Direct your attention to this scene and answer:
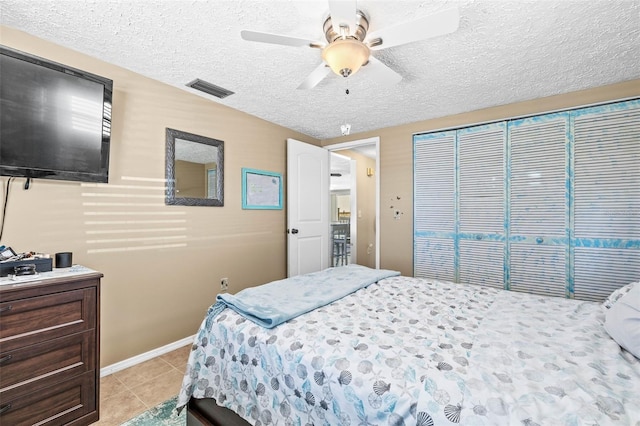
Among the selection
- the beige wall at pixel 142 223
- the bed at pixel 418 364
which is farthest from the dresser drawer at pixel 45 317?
the bed at pixel 418 364

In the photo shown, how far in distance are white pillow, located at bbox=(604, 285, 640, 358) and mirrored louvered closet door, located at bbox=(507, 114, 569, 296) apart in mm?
1706

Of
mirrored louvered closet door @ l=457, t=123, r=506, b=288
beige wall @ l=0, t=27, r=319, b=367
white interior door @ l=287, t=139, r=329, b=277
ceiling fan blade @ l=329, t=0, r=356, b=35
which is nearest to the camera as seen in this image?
ceiling fan blade @ l=329, t=0, r=356, b=35

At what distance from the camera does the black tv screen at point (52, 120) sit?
1646mm

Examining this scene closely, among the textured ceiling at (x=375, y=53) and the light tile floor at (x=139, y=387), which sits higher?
the textured ceiling at (x=375, y=53)

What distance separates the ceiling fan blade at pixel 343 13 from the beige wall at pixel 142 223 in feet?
4.92

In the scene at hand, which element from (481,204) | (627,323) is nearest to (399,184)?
(481,204)

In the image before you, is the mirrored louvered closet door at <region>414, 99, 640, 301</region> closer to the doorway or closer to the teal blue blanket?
the teal blue blanket

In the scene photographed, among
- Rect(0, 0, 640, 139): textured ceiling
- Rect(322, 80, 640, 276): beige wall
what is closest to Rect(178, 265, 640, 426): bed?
Rect(0, 0, 640, 139): textured ceiling

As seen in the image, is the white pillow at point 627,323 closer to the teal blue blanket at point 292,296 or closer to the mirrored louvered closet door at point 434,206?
the teal blue blanket at point 292,296

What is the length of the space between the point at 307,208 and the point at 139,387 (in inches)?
99.1

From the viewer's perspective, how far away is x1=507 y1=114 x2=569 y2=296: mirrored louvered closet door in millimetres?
2705

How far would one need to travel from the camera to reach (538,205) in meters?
2.81

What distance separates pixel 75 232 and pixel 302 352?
190 cm

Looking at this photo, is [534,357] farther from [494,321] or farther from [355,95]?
[355,95]
